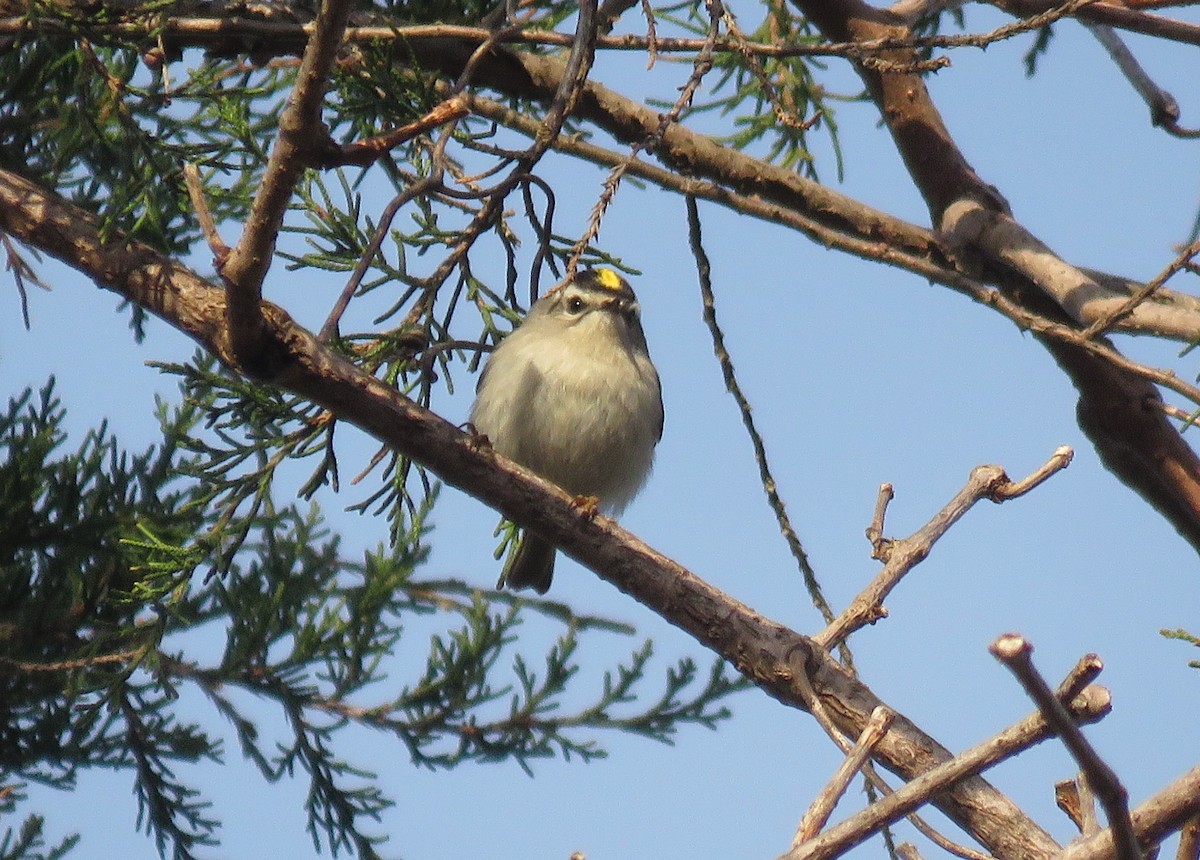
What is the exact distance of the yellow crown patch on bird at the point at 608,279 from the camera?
17.5 ft

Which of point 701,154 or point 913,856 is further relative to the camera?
point 701,154

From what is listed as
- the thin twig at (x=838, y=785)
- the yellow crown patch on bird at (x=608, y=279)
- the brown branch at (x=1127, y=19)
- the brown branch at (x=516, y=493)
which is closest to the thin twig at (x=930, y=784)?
the thin twig at (x=838, y=785)

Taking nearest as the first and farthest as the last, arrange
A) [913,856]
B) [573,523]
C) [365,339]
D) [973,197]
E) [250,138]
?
[913,856] → [573,523] → [250,138] → [365,339] → [973,197]

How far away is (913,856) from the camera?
2117mm

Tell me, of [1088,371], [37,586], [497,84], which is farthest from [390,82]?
[1088,371]

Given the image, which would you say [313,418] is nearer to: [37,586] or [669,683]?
[37,586]

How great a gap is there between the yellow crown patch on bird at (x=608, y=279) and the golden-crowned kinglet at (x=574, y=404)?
0.04 meters

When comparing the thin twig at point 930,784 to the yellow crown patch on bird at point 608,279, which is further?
the yellow crown patch on bird at point 608,279

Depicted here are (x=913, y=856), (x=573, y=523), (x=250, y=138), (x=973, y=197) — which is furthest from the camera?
(x=973, y=197)

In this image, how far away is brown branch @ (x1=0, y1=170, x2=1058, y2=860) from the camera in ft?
9.11

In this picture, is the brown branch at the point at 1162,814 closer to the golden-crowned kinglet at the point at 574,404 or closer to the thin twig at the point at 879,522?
the thin twig at the point at 879,522

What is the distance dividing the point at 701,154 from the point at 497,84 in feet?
2.14

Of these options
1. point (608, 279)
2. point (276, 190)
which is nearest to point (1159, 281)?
point (276, 190)

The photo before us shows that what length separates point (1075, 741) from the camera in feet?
5.27
